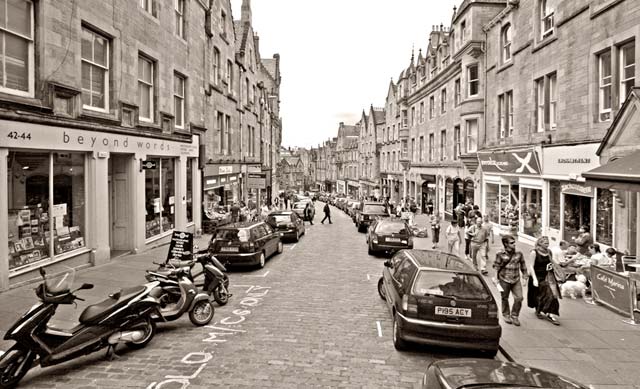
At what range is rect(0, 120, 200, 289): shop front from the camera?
972cm

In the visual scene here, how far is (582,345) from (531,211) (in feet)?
40.6

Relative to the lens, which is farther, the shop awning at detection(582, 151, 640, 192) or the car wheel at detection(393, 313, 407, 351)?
the shop awning at detection(582, 151, 640, 192)

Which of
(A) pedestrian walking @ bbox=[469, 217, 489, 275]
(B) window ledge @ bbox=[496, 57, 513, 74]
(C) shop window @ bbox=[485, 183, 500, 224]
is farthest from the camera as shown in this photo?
(C) shop window @ bbox=[485, 183, 500, 224]

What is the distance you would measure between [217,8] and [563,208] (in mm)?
20523

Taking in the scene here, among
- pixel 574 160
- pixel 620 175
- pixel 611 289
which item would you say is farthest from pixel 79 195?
pixel 574 160

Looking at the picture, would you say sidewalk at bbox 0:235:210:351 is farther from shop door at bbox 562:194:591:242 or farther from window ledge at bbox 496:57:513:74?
window ledge at bbox 496:57:513:74

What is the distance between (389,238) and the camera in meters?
16.9

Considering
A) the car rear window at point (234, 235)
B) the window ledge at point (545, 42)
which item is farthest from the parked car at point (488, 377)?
the window ledge at point (545, 42)

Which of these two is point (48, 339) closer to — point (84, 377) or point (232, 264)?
point (84, 377)

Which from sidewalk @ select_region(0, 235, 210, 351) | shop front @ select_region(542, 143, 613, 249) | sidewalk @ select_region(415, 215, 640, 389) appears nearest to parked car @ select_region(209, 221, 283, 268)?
sidewalk @ select_region(0, 235, 210, 351)

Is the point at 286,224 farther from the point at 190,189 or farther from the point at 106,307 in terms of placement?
the point at 106,307

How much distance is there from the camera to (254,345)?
23.9ft

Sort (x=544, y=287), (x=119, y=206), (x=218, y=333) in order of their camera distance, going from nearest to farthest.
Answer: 1. (x=218, y=333)
2. (x=544, y=287)
3. (x=119, y=206)

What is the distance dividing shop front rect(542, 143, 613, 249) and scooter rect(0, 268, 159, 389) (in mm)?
11326
